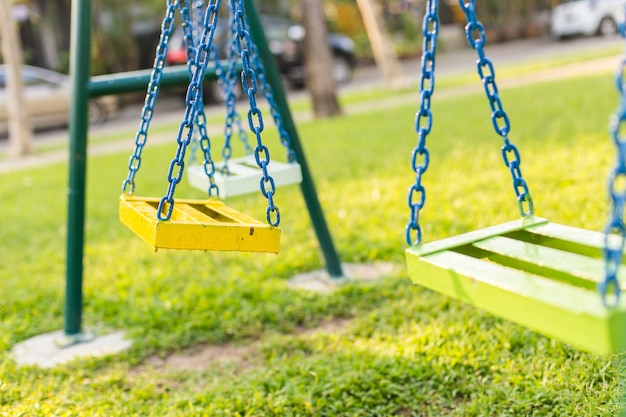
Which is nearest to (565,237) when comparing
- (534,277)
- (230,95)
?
(534,277)

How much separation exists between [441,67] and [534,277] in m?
17.0

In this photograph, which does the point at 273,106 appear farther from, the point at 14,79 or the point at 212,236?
the point at 14,79

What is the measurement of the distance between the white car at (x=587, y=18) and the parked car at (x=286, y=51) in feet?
22.2

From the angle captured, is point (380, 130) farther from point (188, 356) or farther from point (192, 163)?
point (188, 356)

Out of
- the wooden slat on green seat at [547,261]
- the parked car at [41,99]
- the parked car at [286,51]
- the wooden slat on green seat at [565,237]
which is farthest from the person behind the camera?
the parked car at [286,51]

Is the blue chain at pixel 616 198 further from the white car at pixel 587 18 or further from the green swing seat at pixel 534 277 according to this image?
the white car at pixel 587 18

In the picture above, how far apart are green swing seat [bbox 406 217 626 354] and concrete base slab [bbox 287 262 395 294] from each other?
1.71 m

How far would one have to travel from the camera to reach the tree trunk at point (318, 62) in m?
10.1

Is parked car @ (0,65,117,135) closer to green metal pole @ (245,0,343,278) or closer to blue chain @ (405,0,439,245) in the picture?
green metal pole @ (245,0,343,278)

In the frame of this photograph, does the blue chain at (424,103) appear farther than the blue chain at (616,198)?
Yes

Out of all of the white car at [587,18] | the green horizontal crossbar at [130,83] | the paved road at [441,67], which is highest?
the green horizontal crossbar at [130,83]

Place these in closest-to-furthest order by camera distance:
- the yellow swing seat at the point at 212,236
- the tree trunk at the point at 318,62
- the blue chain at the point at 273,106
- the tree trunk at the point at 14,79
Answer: the yellow swing seat at the point at 212,236 < the blue chain at the point at 273,106 < the tree trunk at the point at 14,79 < the tree trunk at the point at 318,62

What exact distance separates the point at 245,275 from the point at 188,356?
2.91 feet

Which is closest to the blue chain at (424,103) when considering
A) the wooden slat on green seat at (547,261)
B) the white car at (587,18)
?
the wooden slat on green seat at (547,261)
